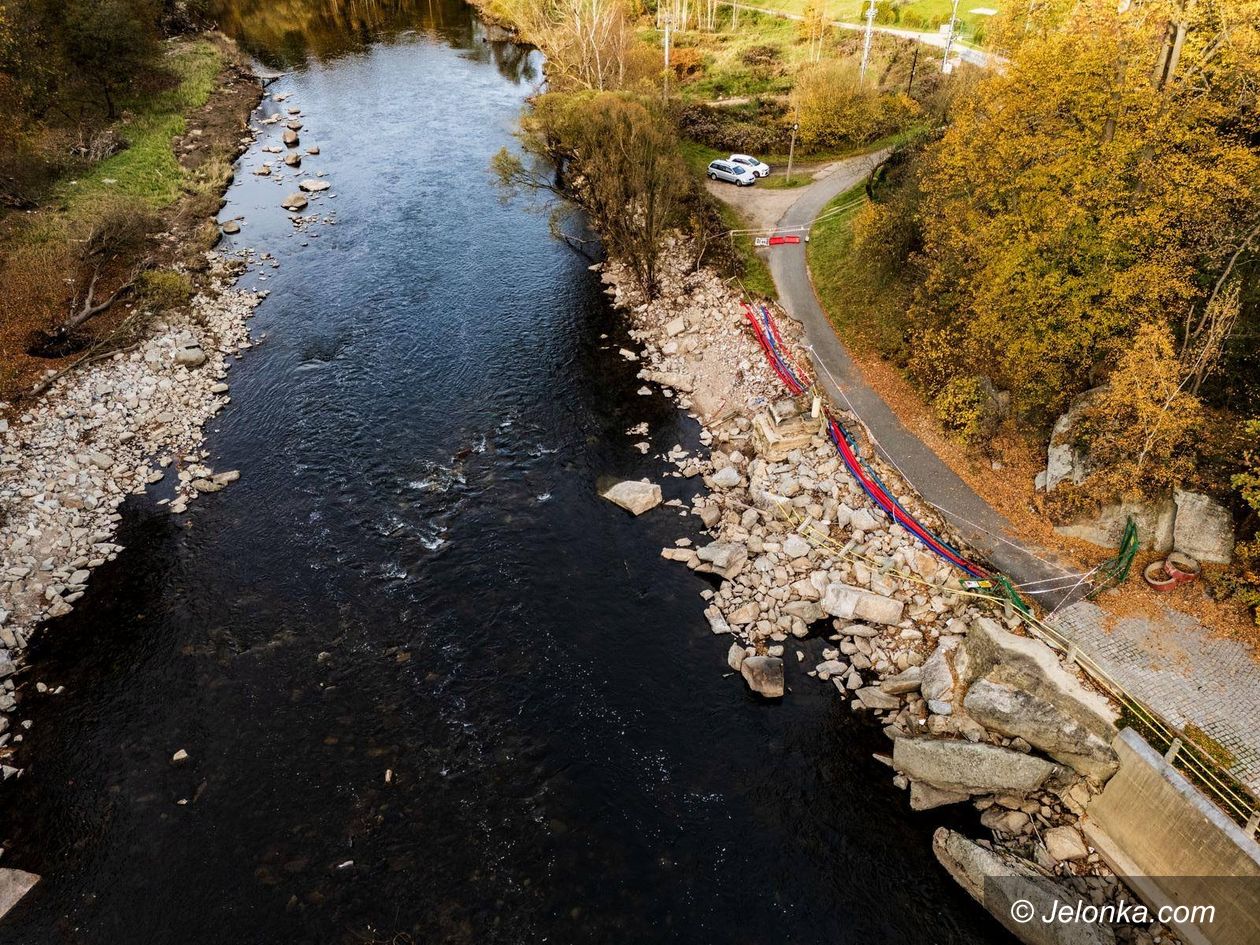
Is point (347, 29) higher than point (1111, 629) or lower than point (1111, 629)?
higher

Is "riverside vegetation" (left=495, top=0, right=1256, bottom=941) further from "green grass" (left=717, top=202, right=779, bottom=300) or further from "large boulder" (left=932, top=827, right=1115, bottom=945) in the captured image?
"green grass" (left=717, top=202, right=779, bottom=300)

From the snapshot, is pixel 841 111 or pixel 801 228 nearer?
pixel 801 228

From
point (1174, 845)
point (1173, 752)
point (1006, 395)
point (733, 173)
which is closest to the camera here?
point (1174, 845)

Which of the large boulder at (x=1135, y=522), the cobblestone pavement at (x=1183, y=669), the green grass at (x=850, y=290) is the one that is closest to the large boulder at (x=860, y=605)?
the cobblestone pavement at (x=1183, y=669)

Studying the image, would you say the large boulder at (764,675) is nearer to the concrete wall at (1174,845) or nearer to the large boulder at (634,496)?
the large boulder at (634,496)

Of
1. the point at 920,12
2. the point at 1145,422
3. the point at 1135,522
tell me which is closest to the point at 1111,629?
the point at 1135,522

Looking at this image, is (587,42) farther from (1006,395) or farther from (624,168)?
(1006,395)
